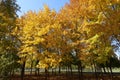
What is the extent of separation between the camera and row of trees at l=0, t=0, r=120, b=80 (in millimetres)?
18391

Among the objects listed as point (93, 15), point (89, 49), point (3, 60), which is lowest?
point (3, 60)

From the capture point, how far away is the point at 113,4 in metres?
18.4

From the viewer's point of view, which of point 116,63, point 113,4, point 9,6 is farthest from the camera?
point 116,63

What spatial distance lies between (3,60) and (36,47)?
650 cm

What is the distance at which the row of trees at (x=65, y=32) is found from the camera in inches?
724

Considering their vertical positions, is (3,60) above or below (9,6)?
below

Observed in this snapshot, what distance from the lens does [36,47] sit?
2231 centimetres

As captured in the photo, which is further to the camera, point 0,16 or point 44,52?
point 44,52

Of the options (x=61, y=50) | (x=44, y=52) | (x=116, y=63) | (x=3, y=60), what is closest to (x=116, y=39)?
(x=61, y=50)

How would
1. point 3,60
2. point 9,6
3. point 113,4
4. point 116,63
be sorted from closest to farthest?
point 3,60 < point 113,4 < point 9,6 < point 116,63

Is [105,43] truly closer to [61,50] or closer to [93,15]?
[93,15]

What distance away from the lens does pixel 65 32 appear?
2212cm

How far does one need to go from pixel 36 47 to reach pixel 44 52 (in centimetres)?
106

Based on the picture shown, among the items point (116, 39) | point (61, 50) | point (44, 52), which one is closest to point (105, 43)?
point (116, 39)
